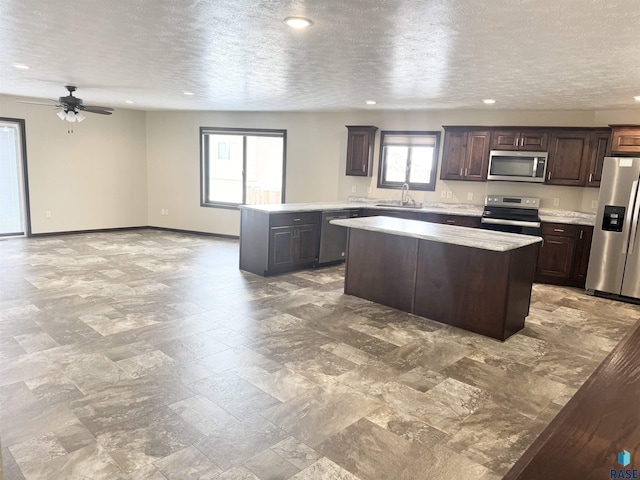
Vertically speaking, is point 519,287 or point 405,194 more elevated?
point 405,194

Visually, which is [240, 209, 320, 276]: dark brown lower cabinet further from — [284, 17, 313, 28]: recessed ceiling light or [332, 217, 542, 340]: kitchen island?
[284, 17, 313, 28]: recessed ceiling light

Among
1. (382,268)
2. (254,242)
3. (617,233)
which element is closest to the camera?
(382,268)

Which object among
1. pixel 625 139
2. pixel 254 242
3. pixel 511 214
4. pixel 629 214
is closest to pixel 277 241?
pixel 254 242

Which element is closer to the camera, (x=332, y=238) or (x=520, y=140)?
(x=520, y=140)

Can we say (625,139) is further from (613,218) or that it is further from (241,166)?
(241,166)

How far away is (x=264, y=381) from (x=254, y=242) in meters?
3.02

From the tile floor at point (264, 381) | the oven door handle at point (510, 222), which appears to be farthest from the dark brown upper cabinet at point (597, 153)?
the tile floor at point (264, 381)

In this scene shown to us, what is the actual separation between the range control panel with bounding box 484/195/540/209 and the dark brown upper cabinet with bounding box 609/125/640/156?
3.79 feet

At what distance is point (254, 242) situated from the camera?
19.1 ft

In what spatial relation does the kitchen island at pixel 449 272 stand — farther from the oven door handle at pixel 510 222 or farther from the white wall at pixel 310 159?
the white wall at pixel 310 159

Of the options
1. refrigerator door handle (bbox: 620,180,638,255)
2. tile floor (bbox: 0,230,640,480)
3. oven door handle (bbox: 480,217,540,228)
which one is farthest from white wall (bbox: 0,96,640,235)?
tile floor (bbox: 0,230,640,480)

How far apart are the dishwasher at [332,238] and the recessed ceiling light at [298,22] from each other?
3.66 meters

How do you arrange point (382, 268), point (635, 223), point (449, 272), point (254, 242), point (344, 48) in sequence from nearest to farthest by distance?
1. point (344, 48)
2. point (449, 272)
3. point (382, 268)
4. point (635, 223)
5. point (254, 242)


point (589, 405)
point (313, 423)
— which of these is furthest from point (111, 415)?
point (589, 405)
